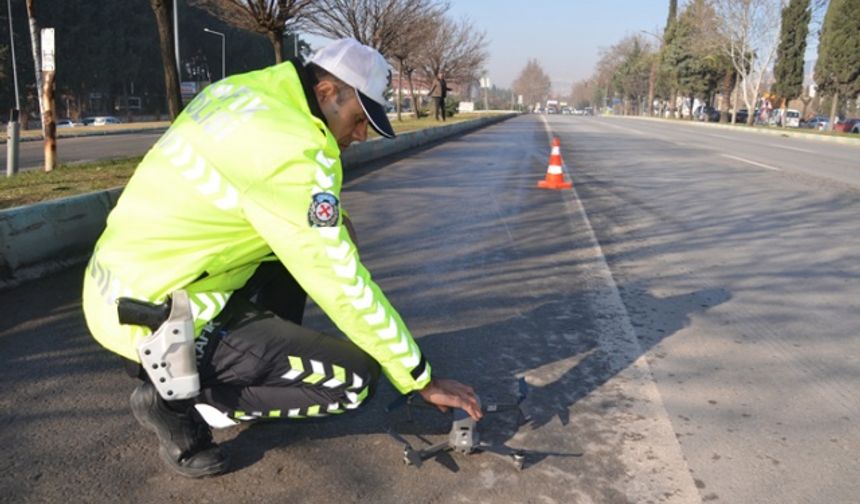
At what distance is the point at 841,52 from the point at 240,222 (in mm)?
46898

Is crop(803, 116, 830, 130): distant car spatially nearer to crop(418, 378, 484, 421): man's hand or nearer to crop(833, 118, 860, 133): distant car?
crop(833, 118, 860, 133): distant car

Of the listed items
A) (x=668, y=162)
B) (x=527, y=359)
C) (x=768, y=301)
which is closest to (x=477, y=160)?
(x=668, y=162)

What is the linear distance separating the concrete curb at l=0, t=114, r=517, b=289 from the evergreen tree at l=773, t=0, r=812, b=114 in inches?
2290

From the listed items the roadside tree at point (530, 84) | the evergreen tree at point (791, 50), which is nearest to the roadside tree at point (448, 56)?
the evergreen tree at point (791, 50)

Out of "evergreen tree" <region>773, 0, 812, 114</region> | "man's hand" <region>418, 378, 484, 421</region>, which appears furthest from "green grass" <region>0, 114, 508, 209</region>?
"evergreen tree" <region>773, 0, 812, 114</region>

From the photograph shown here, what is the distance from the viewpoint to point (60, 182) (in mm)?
8133

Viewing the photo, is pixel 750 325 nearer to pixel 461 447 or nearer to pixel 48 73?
pixel 461 447

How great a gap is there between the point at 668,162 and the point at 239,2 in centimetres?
1063

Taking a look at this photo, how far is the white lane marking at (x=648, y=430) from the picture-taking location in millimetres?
2527

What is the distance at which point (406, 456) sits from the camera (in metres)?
2.61

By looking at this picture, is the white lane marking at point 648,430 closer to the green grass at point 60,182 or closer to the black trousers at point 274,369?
the black trousers at point 274,369

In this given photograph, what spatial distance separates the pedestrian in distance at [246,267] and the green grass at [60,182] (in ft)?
16.5

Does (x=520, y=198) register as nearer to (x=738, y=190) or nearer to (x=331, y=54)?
(x=738, y=190)

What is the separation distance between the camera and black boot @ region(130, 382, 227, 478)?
8.05ft
